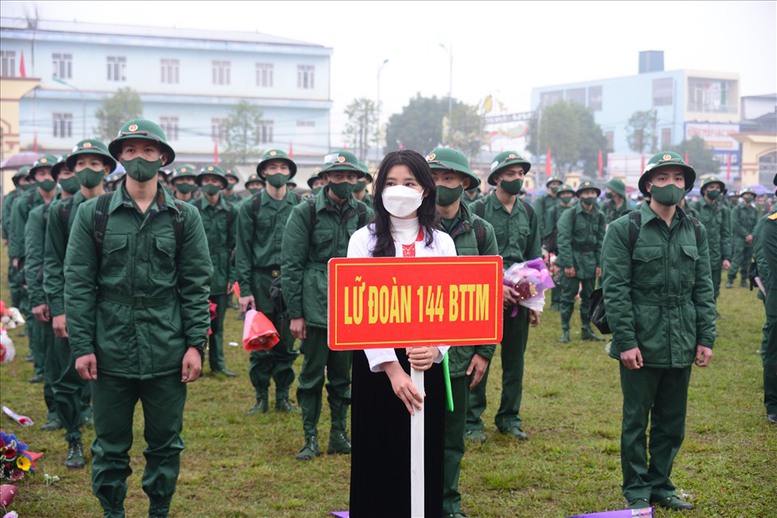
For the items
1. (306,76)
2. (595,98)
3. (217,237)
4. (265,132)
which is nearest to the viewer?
(217,237)

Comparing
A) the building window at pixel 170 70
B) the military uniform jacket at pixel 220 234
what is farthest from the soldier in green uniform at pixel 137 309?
the building window at pixel 170 70

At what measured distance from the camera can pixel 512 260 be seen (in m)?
7.64

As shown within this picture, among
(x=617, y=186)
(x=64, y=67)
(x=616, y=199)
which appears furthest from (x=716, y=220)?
(x=64, y=67)

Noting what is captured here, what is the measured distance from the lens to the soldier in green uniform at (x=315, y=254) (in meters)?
6.65

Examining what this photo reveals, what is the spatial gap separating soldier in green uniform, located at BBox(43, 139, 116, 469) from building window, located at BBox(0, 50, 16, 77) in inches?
2289

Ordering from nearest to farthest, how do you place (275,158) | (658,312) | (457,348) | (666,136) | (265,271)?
(457,348), (658,312), (265,271), (275,158), (666,136)

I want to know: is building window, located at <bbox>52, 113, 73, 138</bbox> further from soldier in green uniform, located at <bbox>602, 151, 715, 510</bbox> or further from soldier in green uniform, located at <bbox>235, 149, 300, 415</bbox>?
soldier in green uniform, located at <bbox>602, 151, 715, 510</bbox>

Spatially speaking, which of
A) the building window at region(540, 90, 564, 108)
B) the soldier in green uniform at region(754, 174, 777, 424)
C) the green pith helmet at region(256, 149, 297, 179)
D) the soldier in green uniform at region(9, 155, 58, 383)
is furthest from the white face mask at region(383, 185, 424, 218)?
the building window at region(540, 90, 564, 108)

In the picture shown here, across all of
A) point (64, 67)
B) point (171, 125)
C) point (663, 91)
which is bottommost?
point (171, 125)

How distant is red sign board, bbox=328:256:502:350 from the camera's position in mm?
3324

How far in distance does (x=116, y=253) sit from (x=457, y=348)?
2.07 meters

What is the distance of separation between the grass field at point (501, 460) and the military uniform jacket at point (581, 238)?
9.11ft

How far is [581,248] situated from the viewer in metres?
12.6

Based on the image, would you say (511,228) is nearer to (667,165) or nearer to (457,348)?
(667,165)
